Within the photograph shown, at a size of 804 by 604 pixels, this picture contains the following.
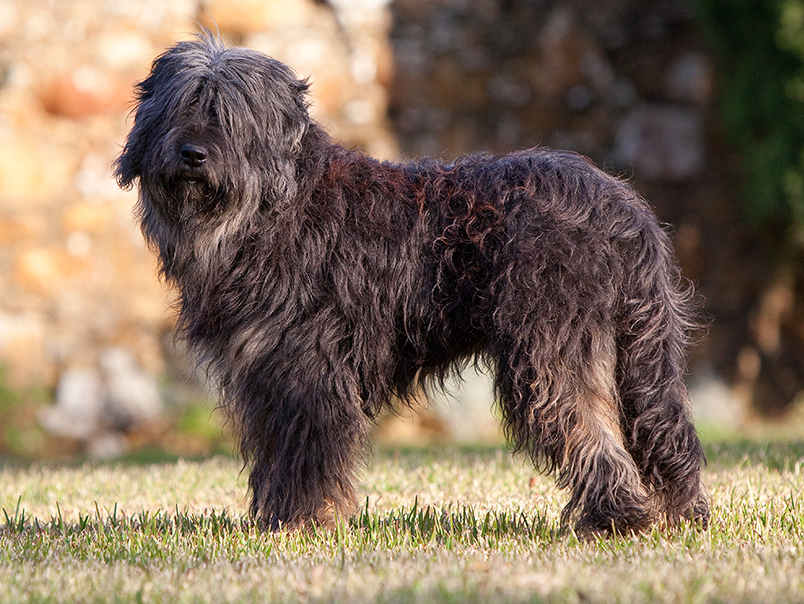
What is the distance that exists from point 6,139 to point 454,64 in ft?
16.0

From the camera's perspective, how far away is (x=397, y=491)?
18.6 ft

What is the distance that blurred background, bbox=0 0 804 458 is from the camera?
932 centimetres

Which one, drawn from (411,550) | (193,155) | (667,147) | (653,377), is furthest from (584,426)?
(667,147)

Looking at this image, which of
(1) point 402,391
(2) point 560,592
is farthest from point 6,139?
(2) point 560,592

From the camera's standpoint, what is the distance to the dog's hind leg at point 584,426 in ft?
12.8

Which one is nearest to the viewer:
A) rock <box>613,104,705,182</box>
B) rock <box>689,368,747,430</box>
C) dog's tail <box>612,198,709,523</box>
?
dog's tail <box>612,198,709,523</box>

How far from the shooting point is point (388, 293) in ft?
13.7

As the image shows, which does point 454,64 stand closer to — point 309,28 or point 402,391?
point 309,28

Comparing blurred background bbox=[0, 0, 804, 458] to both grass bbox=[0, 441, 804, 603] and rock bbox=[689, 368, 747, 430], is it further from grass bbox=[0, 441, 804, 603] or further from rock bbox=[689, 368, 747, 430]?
grass bbox=[0, 441, 804, 603]

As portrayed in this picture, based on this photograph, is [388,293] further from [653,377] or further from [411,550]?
[653,377]

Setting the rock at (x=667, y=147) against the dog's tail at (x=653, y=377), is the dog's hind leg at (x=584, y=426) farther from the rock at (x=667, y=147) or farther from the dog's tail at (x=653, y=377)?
the rock at (x=667, y=147)

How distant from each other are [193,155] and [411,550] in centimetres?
192

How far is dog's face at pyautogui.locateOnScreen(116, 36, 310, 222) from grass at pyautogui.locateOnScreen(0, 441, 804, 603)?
4.98 feet

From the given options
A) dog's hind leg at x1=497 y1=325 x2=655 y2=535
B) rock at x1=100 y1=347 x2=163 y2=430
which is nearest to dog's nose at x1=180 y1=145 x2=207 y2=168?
dog's hind leg at x1=497 y1=325 x2=655 y2=535
